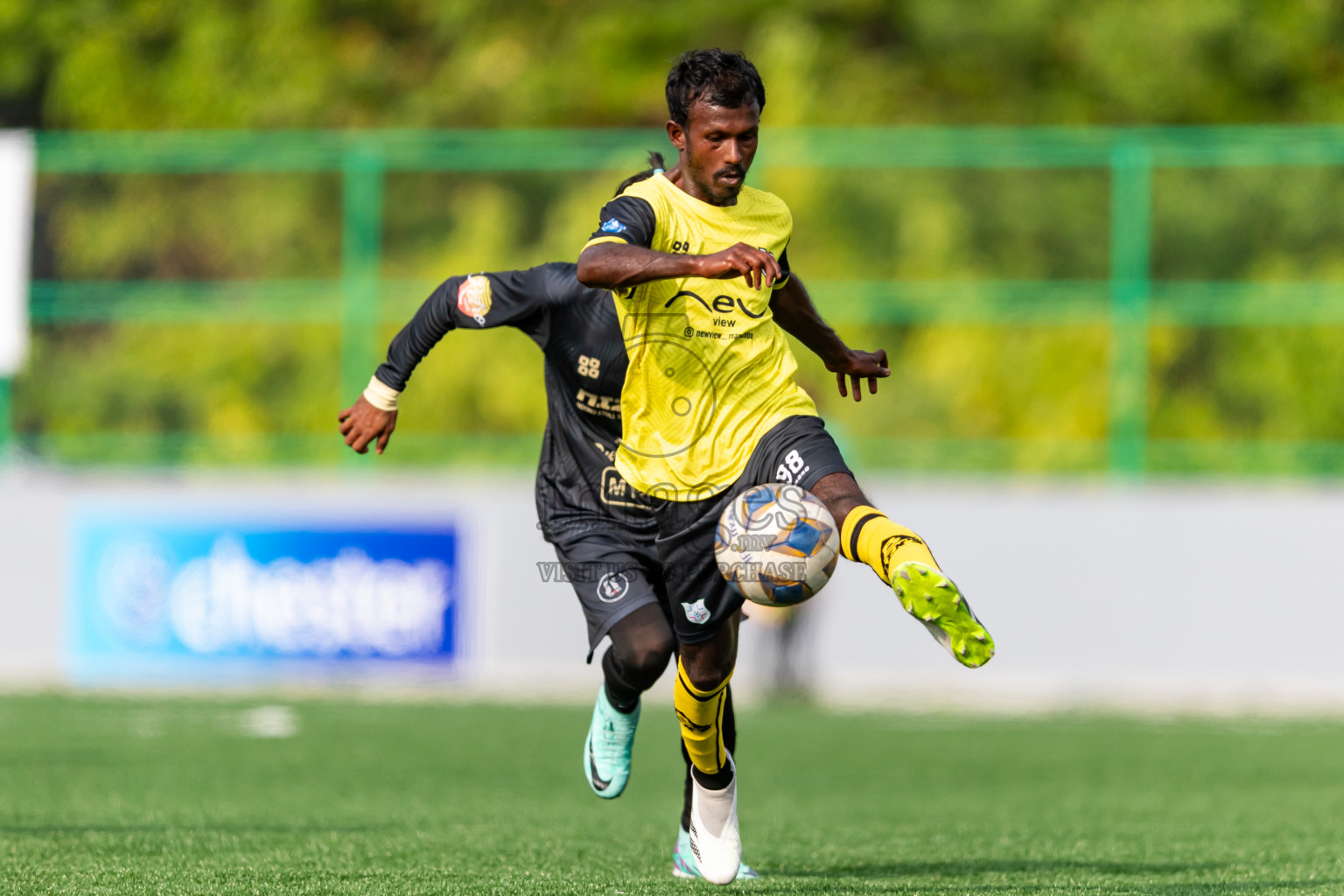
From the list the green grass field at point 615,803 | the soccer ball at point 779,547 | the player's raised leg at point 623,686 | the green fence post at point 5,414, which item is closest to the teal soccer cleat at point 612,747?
the player's raised leg at point 623,686

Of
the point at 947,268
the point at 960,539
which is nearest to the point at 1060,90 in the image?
the point at 947,268

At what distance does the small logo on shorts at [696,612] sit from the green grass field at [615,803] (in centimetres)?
79

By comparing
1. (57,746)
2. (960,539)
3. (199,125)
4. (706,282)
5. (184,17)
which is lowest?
(57,746)

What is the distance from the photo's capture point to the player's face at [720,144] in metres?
5.31

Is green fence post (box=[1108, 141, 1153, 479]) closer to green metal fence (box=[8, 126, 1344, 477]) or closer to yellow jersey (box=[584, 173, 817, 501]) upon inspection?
green metal fence (box=[8, 126, 1344, 477])

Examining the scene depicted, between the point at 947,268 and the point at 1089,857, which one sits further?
the point at 947,268

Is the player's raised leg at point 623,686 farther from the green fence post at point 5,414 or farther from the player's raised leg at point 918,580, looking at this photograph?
the green fence post at point 5,414

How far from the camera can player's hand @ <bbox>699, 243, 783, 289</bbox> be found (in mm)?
4824

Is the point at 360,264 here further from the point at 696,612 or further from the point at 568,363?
the point at 696,612

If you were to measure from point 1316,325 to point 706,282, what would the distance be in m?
11.1

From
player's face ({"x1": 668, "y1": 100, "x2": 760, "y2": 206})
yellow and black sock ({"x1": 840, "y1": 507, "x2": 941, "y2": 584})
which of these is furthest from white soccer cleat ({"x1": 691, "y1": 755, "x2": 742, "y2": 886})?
player's face ({"x1": 668, "y1": 100, "x2": 760, "y2": 206})

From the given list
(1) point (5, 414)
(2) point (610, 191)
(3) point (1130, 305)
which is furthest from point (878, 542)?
(2) point (610, 191)

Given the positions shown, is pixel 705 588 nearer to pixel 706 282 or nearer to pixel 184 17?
pixel 706 282

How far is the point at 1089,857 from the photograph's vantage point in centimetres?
652
